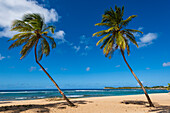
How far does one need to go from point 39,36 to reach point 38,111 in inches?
240

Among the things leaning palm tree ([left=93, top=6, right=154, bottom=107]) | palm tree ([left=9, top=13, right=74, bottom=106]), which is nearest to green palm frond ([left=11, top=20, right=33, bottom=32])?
palm tree ([left=9, top=13, right=74, bottom=106])

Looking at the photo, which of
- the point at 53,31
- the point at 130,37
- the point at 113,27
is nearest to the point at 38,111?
the point at 53,31

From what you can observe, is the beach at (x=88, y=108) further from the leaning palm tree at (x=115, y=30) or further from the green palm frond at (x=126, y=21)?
the green palm frond at (x=126, y=21)

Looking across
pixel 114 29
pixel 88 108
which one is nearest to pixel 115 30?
pixel 114 29

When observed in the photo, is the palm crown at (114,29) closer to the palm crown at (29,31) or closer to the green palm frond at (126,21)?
the green palm frond at (126,21)

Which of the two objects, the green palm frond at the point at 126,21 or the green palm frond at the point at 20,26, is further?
the green palm frond at the point at 126,21

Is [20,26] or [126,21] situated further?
[126,21]

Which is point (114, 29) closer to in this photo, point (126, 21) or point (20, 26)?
point (126, 21)

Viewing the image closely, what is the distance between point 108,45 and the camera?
1397 cm

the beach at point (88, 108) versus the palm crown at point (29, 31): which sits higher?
the palm crown at point (29, 31)

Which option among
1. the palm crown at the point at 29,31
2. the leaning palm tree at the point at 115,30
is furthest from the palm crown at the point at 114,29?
the palm crown at the point at 29,31

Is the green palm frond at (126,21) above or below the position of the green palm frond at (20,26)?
above

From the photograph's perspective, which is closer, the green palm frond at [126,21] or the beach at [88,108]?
the beach at [88,108]

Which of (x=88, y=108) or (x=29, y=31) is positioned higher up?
(x=29, y=31)
